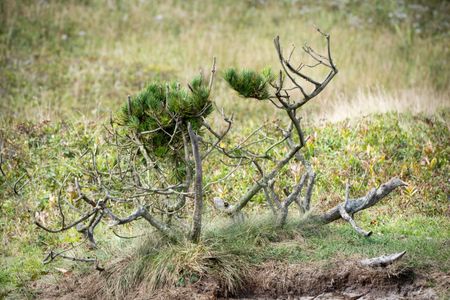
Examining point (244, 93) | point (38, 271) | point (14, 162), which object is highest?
point (244, 93)

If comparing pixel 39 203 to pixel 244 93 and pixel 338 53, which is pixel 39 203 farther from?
pixel 338 53

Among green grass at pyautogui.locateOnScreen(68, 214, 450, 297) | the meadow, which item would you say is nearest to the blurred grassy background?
the meadow

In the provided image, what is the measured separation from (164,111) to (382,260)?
2.19m

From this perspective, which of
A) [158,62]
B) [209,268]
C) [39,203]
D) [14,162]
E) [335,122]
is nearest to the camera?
[209,268]

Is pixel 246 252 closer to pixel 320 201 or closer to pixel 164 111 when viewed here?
pixel 164 111

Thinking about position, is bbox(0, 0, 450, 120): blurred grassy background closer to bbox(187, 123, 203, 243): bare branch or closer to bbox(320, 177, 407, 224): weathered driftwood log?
bbox(320, 177, 407, 224): weathered driftwood log

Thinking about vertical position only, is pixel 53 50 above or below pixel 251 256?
above

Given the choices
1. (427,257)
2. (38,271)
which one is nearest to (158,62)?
(38,271)

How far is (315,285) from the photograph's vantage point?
202 inches

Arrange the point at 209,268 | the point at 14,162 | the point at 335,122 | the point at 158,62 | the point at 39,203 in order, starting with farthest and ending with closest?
the point at 158,62 → the point at 335,122 → the point at 14,162 → the point at 39,203 → the point at 209,268

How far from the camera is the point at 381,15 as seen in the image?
1856 cm

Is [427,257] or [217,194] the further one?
[217,194]

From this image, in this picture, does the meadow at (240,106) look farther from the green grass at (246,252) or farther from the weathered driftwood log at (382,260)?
the weathered driftwood log at (382,260)

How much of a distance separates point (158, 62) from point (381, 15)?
24.6ft
